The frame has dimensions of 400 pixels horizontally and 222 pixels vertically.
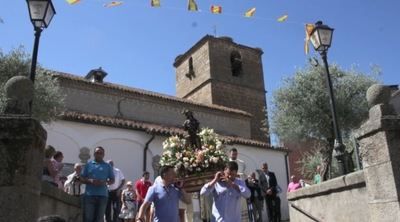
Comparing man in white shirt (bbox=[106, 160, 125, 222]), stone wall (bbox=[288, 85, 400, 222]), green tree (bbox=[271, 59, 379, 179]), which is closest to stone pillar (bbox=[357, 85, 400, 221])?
stone wall (bbox=[288, 85, 400, 222])

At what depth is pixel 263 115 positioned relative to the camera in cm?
3278

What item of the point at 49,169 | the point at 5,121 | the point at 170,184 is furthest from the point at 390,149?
the point at 49,169

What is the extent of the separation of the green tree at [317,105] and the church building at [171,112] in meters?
3.06

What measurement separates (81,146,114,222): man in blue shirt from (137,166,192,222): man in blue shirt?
2.27m

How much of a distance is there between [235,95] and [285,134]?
13.2 m

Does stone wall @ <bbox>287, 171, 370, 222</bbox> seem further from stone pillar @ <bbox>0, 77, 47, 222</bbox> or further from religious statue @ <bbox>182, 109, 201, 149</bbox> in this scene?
stone pillar @ <bbox>0, 77, 47, 222</bbox>

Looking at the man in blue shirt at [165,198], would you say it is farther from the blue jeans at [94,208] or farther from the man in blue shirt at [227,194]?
the blue jeans at [94,208]

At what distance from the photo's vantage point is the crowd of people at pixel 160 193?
555cm

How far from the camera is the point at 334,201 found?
764 cm

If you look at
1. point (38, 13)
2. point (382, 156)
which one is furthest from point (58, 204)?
point (382, 156)

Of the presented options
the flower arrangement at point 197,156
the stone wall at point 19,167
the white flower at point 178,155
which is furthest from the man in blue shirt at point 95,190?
the white flower at point 178,155

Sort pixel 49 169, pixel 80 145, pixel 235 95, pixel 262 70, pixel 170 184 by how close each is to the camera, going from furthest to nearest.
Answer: pixel 262 70 → pixel 235 95 → pixel 80 145 → pixel 49 169 → pixel 170 184

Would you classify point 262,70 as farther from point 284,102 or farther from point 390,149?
point 390,149

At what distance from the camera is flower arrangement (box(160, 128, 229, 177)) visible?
10.4 m
